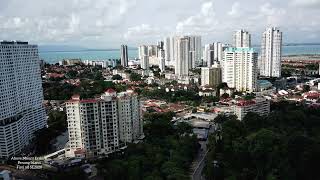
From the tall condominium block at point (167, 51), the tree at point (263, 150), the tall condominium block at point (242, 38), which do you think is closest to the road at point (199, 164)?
the tree at point (263, 150)

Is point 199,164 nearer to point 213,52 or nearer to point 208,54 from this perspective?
point 213,52

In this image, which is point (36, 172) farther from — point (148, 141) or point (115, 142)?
point (148, 141)

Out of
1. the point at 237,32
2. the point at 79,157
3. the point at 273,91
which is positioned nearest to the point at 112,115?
the point at 79,157

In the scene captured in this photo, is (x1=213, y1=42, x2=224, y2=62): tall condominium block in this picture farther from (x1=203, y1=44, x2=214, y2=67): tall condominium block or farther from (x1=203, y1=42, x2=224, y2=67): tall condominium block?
(x1=203, y1=44, x2=214, y2=67): tall condominium block

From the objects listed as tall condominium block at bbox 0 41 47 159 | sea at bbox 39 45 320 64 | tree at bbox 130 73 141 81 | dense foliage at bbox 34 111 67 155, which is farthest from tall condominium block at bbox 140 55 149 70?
tall condominium block at bbox 0 41 47 159

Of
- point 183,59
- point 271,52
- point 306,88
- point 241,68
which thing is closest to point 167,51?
point 183,59

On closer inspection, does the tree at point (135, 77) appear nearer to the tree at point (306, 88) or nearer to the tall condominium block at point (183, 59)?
the tall condominium block at point (183, 59)

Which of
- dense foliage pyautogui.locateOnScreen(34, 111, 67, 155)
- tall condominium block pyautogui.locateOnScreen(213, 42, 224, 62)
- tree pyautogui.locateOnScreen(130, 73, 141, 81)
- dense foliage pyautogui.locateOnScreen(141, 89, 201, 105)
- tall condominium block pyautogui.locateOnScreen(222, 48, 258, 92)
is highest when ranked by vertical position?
tall condominium block pyautogui.locateOnScreen(213, 42, 224, 62)
